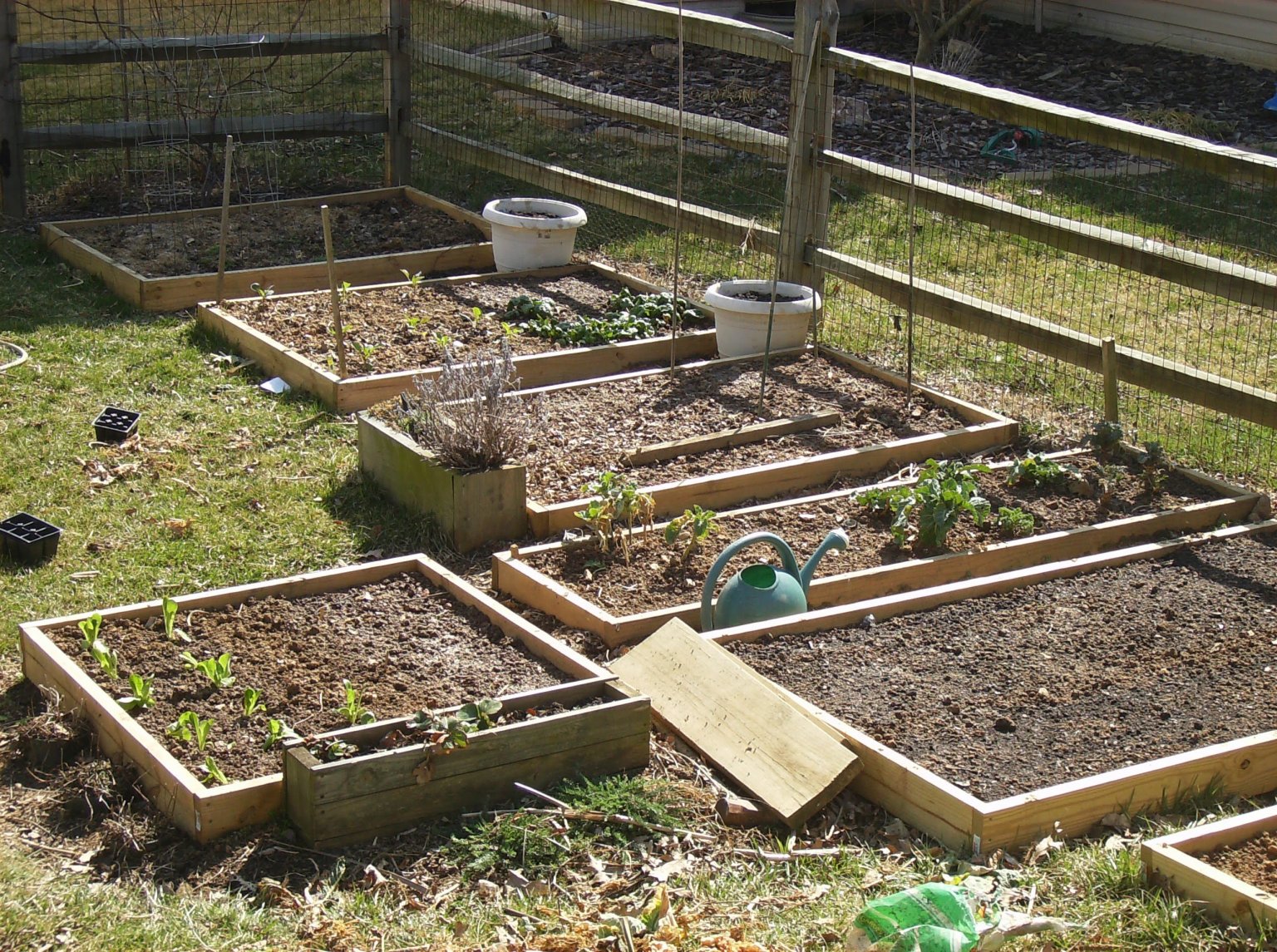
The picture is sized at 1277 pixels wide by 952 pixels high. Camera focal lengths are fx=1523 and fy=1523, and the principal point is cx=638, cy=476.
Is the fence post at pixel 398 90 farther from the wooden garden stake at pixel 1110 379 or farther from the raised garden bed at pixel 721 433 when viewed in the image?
the wooden garden stake at pixel 1110 379

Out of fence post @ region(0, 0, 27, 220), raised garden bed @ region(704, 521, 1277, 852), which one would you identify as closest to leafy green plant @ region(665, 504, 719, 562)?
raised garden bed @ region(704, 521, 1277, 852)

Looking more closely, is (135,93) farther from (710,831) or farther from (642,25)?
(710,831)

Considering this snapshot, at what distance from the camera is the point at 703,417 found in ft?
20.5

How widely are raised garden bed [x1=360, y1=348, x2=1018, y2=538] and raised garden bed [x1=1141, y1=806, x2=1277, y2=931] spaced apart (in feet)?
7.98

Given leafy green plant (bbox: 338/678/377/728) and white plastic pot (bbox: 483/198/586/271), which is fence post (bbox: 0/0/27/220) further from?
leafy green plant (bbox: 338/678/377/728)

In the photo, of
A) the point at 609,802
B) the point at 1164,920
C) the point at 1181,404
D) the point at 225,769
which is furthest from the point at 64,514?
the point at 1181,404

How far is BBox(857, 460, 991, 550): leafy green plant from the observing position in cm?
506

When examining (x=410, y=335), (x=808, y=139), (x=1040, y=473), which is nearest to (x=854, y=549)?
(x=1040, y=473)

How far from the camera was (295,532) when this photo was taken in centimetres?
532

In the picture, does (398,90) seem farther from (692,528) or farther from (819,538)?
(819,538)

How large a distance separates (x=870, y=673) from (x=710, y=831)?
827 mm

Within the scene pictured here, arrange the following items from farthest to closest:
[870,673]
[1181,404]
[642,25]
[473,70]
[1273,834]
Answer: [473,70]
[642,25]
[1181,404]
[870,673]
[1273,834]

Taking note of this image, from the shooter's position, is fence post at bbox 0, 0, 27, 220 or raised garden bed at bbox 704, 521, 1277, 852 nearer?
raised garden bed at bbox 704, 521, 1277, 852

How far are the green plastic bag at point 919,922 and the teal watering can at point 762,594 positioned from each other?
1.51m
